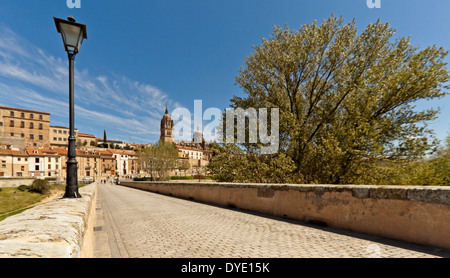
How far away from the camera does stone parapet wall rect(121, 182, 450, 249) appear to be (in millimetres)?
3209

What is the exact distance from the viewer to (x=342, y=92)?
1041 centimetres

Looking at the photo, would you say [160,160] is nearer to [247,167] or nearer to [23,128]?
[247,167]

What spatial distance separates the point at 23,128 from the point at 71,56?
346ft

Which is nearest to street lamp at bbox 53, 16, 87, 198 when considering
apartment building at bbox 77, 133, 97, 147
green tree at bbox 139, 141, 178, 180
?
green tree at bbox 139, 141, 178, 180

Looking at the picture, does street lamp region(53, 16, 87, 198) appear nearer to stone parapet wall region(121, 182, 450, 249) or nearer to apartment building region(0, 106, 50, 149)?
stone parapet wall region(121, 182, 450, 249)

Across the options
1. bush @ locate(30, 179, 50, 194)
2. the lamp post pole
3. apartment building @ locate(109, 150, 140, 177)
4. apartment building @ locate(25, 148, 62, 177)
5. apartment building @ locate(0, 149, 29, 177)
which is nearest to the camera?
the lamp post pole

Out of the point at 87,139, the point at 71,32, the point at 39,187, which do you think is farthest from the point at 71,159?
the point at 87,139

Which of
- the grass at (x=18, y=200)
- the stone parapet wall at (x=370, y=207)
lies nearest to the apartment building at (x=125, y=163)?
the grass at (x=18, y=200)

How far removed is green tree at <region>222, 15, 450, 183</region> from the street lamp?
8.71 metres

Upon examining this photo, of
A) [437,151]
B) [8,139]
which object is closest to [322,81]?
[437,151]

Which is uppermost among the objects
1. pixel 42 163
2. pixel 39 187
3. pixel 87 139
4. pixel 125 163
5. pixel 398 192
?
pixel 87 139

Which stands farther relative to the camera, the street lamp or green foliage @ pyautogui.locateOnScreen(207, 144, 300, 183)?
green foliage @ pyautogui.locateOnScreen(207, 144, 300, 183)

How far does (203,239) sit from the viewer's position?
4.13 metres
